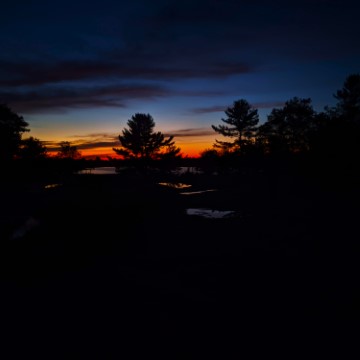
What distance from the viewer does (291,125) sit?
45875 mm

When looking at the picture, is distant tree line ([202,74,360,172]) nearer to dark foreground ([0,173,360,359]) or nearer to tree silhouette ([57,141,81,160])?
dark foreground ([0,173,360,359])

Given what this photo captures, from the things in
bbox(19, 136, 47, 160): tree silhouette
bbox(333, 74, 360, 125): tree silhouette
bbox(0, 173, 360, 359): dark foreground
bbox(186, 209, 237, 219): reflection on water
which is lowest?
bbox(0, 173, 360, 359): dark foreground

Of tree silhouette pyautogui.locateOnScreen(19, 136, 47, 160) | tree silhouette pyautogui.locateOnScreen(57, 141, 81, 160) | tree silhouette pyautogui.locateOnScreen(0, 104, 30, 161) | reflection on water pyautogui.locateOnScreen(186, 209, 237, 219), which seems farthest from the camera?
tree silhouette pyautogui.locateOnScreen(57, 141, 81, 160)

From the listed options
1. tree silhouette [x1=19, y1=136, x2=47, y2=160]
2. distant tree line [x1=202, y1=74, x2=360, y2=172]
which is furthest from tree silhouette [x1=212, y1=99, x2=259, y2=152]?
tree silhouette [x1=19, y1=136, x2=47, y2=160]

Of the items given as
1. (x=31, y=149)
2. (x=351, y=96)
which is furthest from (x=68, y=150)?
(x=351, y=96)

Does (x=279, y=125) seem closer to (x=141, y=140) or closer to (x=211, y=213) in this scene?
(x=141, y=140)

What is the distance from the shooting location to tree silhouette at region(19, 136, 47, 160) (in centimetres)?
4062

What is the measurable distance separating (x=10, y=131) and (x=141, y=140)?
1991 centimetres

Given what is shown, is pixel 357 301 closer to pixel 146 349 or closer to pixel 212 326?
pixel 212 326

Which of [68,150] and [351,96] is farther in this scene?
[68,150]

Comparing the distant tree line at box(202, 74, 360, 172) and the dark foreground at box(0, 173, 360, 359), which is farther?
the distant tree line at box(202, 74, 360, 172)

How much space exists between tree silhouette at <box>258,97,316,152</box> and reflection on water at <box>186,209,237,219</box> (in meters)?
32.4

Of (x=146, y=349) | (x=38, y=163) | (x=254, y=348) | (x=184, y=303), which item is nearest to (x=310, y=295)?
(x=254, y=348)

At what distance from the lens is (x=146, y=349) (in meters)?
4.20
